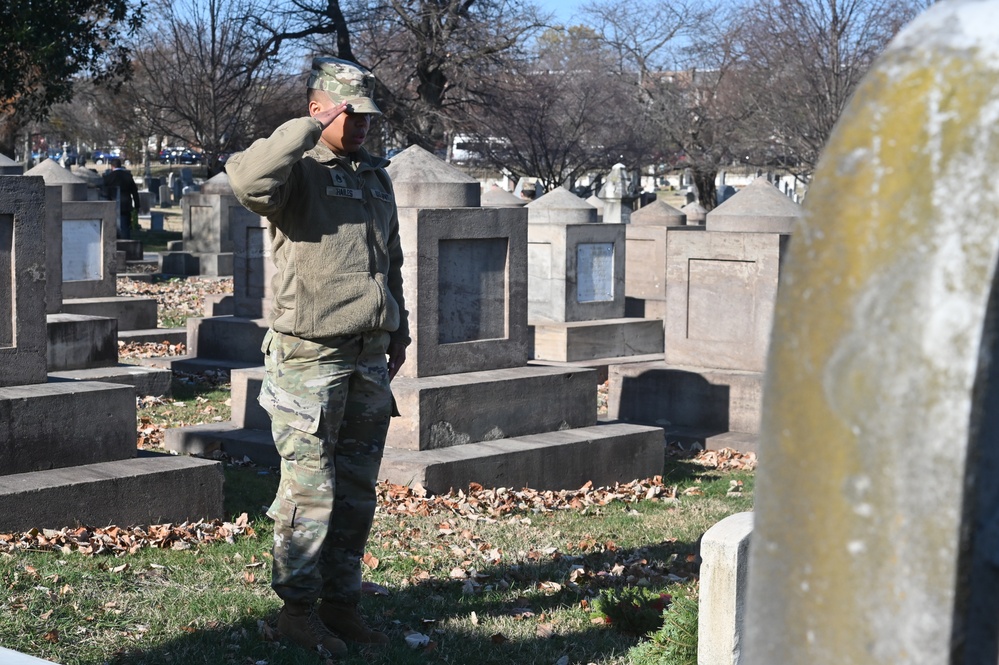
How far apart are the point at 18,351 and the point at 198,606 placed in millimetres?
2139

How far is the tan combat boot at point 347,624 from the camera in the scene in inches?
191

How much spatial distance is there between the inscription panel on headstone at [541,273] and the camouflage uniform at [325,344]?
32.2ft

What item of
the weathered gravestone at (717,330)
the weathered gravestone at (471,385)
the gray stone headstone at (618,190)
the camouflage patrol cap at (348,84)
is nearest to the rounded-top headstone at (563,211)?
the weathered gravestone at (717,330)

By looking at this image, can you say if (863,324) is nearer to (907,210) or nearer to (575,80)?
(907,210)

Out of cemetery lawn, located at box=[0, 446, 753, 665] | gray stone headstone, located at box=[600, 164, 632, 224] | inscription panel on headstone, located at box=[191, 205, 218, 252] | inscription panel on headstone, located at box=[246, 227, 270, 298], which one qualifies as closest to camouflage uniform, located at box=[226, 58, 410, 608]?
cemetery lawn, located at box=[0, 446, 753, 665]

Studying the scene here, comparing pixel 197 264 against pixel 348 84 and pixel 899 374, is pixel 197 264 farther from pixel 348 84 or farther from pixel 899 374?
pixel 899 374

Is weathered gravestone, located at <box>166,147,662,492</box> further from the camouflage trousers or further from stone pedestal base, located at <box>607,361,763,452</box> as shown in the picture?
the camouflage trousers

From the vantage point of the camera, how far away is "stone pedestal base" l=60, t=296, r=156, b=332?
13.9 meters

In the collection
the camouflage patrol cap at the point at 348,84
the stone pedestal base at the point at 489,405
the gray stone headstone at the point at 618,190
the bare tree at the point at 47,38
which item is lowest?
the stone pedestal base at the point at 489,405

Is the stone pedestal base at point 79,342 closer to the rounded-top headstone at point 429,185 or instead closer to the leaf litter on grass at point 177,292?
the rounded-top headstone at point 429,185

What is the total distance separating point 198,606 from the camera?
17.3 feet

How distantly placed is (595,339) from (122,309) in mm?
5214

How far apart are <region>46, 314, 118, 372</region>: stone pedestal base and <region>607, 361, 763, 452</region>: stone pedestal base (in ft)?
14.2

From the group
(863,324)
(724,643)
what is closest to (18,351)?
(724,643)
